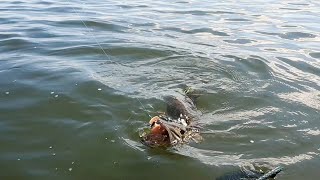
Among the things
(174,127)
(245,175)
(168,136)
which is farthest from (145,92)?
(245,175)

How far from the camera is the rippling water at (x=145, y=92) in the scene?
14.1 feet

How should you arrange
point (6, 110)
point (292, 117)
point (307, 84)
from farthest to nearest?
point (307, 84)
point (292, 117)
point (6, 110)

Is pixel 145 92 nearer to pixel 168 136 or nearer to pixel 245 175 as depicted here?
pixel 168 136

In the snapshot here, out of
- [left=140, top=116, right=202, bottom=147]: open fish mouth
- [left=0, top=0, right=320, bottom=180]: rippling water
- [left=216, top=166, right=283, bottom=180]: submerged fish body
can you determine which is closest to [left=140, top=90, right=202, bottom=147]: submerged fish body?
[left=140, top=116, right=202, bottom=147]: open fish mouth

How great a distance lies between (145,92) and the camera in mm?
6219

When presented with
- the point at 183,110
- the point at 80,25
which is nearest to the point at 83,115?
the point at 183,110

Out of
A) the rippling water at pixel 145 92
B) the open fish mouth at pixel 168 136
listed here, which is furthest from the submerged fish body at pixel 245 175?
the open fish mouth at pixel 168 136

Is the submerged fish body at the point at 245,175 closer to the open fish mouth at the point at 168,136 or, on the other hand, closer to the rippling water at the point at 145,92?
the rippling water at the point at 145,92

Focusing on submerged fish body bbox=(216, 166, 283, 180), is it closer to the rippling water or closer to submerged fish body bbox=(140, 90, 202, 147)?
the rippling water

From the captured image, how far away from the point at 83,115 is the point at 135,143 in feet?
3.19

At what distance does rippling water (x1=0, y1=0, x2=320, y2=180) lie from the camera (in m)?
4.31

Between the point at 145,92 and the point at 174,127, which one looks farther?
the point at 145,92

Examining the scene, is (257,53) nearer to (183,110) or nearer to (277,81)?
(277,81)

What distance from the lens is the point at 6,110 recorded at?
5.19 metres
